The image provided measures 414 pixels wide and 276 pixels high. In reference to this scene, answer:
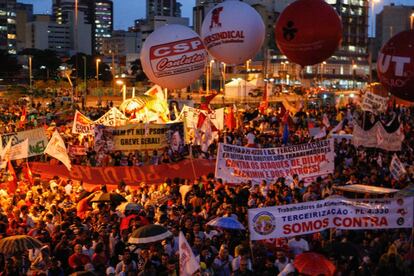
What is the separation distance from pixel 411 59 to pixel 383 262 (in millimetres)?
6051

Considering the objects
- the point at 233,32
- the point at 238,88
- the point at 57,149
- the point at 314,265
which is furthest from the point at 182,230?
the point at 238,88

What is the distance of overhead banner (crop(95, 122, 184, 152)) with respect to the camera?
1798cm

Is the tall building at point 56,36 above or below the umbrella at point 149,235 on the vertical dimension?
above

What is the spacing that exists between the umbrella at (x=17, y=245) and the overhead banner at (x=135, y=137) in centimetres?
850

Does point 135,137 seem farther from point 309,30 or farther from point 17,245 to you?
point 17,245

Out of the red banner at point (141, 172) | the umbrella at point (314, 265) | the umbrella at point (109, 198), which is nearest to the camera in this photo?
the umbrella at point (314, 265)

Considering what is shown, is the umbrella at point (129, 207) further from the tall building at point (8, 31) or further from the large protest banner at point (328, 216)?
the tall building at point (8, 31)

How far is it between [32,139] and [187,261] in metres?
9.90

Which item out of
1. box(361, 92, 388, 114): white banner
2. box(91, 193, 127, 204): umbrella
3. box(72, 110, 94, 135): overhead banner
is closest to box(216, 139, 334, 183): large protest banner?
box(91, 193, 127, 204): umbrella

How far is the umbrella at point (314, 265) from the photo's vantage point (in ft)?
26.6

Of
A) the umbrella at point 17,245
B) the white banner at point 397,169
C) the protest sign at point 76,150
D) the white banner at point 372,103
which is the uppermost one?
the white banner at point 372,103

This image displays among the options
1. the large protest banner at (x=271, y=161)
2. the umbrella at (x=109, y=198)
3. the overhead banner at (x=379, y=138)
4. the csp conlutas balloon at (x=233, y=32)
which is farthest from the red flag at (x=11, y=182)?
the overhead banner at (x=379, y=138)

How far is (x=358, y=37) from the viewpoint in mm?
125438

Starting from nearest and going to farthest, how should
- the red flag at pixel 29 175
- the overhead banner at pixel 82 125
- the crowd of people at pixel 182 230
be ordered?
the crowd of people at pixel 182 230 → the red flag at pixel 29 175 → the overhead banner at pixel 82 125
